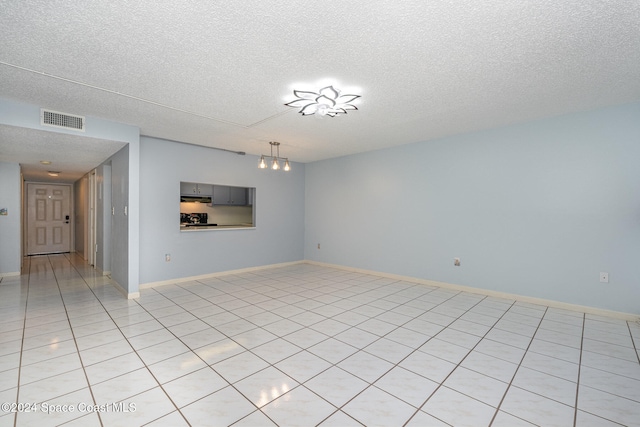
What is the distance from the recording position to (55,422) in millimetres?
1730

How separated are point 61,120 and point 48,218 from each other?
23.1 feet

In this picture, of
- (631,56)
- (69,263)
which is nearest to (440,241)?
(631,56)

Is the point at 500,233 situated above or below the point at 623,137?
below

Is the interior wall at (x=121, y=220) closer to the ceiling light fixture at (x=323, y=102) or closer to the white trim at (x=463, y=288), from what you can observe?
the white trim at (x=463, y=288)

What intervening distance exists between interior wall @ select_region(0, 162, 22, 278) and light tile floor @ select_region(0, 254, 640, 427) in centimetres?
206

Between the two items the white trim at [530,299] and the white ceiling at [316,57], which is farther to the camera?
the white trim at [530,299]

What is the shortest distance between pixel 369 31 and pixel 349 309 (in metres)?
3.15

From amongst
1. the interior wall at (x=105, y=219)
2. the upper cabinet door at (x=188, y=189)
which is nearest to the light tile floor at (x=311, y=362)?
the interior wall at (x=105, y=219)

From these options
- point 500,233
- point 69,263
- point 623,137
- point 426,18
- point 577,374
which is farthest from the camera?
point 69,263

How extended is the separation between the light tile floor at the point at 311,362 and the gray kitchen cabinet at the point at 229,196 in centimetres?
329

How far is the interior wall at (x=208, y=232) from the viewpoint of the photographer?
16.0 ft

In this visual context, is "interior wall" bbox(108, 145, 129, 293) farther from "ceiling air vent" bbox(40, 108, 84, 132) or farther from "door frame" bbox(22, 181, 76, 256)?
"door frame" bbox(22, 181, 76, 256)

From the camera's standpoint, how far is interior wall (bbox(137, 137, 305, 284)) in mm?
4891

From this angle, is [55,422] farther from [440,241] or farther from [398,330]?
[440,241]
